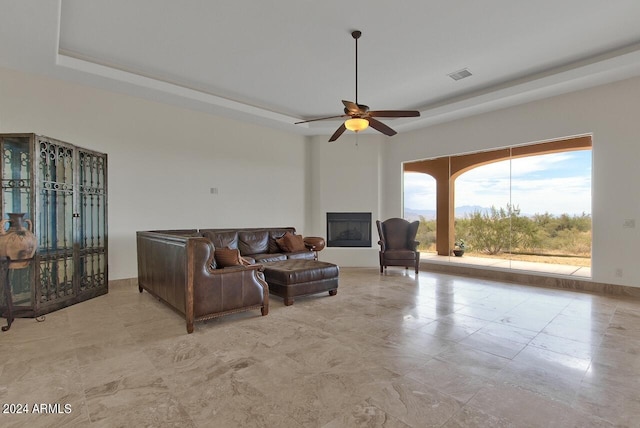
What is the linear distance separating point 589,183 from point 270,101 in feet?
18.6

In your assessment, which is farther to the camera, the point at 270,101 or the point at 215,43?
the point at 270,101

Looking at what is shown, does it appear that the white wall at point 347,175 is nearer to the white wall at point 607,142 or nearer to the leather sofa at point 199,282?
the white wall at point 607,142

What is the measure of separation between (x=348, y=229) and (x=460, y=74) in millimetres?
4037

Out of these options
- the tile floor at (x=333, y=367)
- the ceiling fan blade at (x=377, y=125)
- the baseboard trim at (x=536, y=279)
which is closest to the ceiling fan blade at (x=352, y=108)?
the ceiling fan blade at (x=377, y=125)

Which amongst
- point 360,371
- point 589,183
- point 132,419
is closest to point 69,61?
point 132,419

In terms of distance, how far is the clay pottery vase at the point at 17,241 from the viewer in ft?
10.9

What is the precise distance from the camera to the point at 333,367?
7.97ft

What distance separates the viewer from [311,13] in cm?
→ 339

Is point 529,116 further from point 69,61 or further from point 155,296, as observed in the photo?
point 69,61

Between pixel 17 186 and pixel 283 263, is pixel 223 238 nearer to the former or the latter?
pixel 283 263

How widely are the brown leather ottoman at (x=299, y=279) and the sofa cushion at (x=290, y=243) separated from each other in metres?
1.35

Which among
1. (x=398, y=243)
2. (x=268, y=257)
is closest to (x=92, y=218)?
(x=268, y=257)

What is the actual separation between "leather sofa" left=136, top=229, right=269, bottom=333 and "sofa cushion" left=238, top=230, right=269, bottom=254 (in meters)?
1.90

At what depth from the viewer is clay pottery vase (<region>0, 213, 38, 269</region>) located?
3316 mm
